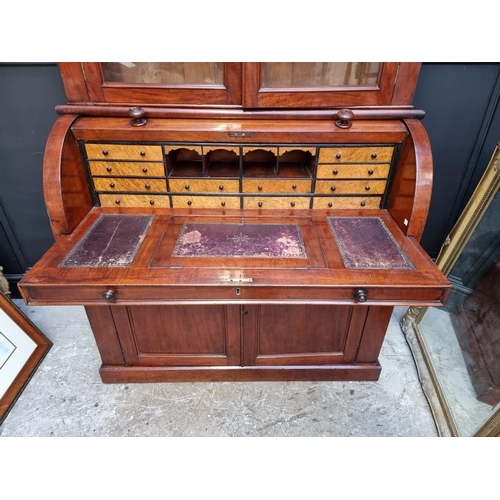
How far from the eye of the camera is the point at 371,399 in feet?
7.55

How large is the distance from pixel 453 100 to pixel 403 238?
1169 mm

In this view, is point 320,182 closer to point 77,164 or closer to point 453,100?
point 453,100

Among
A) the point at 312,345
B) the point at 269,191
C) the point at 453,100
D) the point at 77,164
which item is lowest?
the point at 312,345

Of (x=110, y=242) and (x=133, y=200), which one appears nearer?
(x=110, y=242)

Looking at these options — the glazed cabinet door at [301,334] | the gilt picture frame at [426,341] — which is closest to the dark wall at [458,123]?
the gilt picture frame at [426,341]

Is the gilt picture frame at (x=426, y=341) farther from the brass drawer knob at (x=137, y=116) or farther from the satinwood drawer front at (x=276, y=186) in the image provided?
the brass drawer knob at (x=137, y=116)

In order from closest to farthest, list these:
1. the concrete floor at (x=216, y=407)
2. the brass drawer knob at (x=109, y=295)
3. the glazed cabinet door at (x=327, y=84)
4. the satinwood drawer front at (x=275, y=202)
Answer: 1. the brass drawer knob at (x=109, y=295)
2. the glazed cabinet door at (x=327, y=84)
3. the satinwood drawer front at (x=275, y=202)
4. the concrete floor at (x=216, y=407)

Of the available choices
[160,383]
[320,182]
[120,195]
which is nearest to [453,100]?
[320,182]

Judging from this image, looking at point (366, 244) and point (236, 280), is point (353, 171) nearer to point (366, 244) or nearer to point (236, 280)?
point (366, 244)

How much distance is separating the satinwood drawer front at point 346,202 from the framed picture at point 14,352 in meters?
2.15

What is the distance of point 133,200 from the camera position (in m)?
2.06

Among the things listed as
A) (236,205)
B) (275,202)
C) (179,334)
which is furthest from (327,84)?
(179,334)

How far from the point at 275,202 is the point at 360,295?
763 mm

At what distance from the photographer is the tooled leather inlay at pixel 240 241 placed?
5.72 ft
